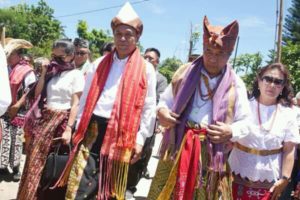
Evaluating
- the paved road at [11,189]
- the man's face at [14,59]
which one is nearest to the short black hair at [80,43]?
the man's face at [14,59]

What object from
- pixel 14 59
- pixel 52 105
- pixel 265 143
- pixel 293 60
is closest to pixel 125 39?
pixel 52 105

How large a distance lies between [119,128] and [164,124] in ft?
1.62

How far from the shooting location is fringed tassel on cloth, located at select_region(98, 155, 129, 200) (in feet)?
11.3

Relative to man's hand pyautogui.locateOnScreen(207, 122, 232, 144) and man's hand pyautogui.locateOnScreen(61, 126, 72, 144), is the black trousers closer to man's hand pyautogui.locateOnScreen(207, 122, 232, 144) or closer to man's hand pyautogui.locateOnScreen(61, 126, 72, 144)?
man's hand pyautogui.locateOnScreen(61, 126, 72, 144)

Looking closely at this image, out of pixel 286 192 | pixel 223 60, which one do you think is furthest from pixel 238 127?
pixel 286 192

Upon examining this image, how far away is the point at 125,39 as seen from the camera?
11.7ft

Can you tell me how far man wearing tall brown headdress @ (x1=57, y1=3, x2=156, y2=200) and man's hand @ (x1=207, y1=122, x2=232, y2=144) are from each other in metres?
0.75

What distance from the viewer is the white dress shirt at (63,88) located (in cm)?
435

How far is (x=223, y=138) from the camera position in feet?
9.72

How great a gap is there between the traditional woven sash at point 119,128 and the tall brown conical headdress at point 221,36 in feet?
2.45

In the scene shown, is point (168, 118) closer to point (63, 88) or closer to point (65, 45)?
point (63, 88)

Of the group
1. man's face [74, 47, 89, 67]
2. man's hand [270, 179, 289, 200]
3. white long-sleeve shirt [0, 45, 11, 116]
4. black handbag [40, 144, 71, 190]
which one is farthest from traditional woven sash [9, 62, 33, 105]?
man's hand [270, 179, 289, 200]

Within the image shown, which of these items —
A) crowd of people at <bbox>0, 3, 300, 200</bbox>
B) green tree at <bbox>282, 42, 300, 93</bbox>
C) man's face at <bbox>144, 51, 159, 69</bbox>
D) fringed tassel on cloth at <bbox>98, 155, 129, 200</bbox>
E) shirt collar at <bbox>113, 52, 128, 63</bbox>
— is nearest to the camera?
crowd of people at <bbox>0, 3, 300, 200</bbox>

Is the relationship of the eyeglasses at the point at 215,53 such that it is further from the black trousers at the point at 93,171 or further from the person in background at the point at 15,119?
the person in background at the point at 15,119
